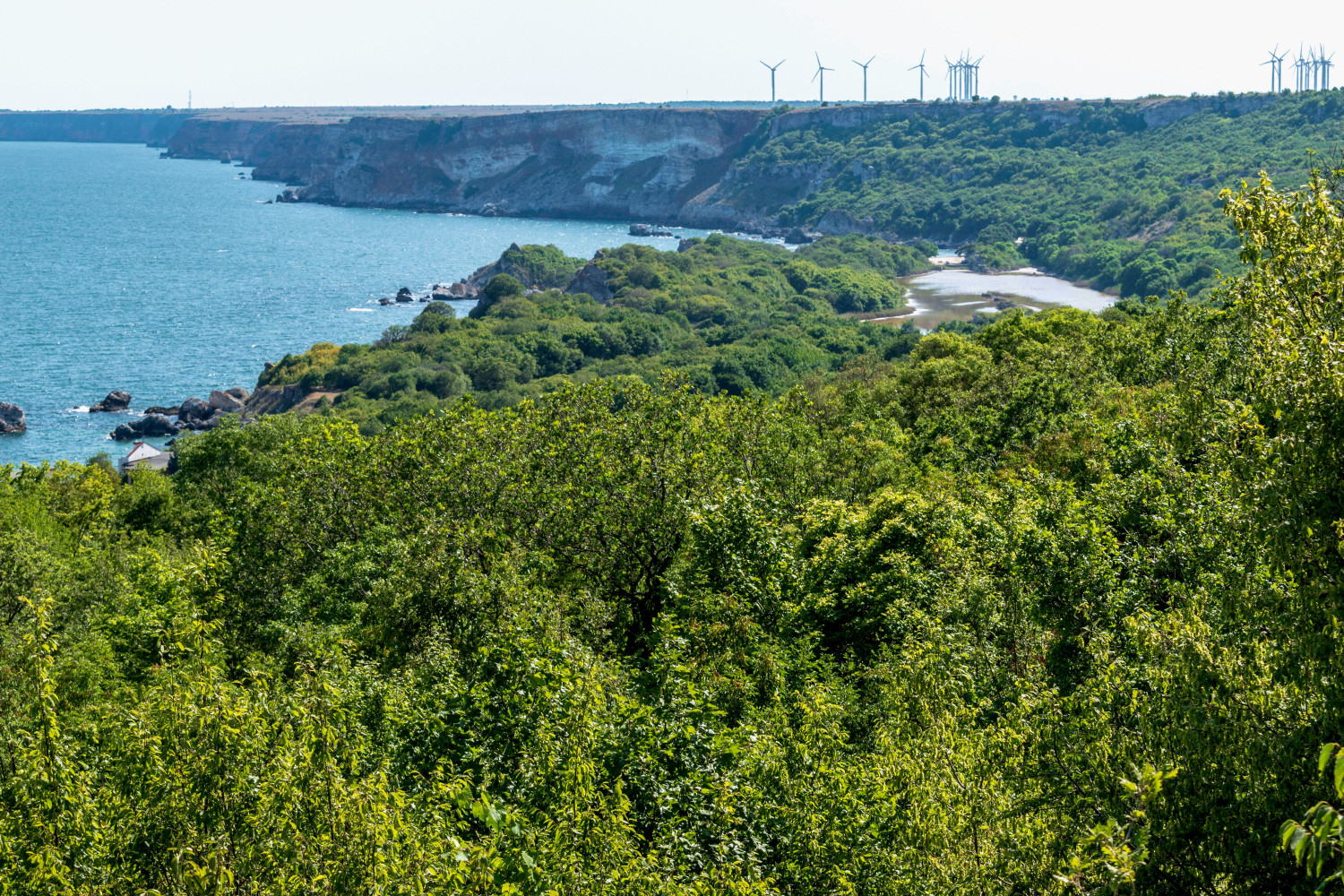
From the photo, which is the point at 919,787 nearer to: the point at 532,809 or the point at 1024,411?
the point at 532,809

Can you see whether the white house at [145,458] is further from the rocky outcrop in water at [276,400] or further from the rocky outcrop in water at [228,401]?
the rocky outcrop in water at [228,401]

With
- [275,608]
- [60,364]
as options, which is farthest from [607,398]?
[60,364]

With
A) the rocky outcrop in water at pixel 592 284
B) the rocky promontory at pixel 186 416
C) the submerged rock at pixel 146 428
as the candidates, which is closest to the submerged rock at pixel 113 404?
the rocky promontory at pixel 186 416

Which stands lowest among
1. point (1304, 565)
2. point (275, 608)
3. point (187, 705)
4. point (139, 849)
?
point (275, 608)

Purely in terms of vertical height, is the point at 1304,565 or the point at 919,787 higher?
the point at 1304,565

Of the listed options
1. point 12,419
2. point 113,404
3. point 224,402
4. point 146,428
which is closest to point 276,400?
point 224,402

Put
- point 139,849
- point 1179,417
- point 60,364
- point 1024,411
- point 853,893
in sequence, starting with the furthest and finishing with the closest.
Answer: point 60,364
point 1024,411
point 1179,417
point 853,893
point 139,849
